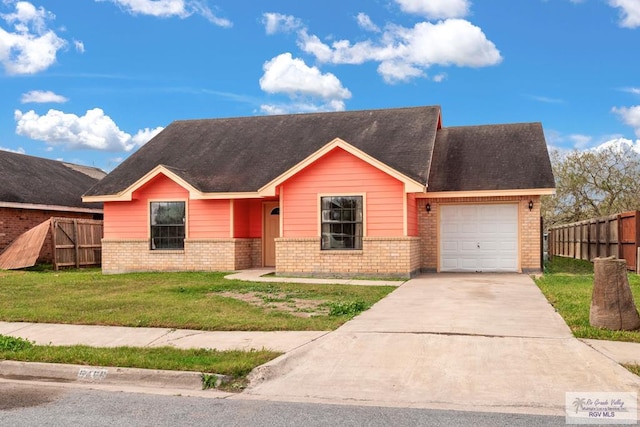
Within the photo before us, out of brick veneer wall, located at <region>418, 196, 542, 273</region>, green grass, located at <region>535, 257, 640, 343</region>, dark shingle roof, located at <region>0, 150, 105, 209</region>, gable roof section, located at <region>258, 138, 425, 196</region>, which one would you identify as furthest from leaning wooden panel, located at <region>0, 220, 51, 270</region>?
green grass, located at <region>535, 257, 640, 343</region>

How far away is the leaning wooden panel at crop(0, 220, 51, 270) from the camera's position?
2261 cm

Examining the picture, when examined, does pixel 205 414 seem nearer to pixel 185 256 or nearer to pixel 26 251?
pixel 185 256

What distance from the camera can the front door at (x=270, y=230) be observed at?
21.3 m

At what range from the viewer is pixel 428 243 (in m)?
20.0

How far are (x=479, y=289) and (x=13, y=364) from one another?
10099mm

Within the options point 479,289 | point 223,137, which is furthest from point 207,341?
point 223,137

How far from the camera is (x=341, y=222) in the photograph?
18.2 m

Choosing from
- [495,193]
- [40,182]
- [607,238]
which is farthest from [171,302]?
[40,182]

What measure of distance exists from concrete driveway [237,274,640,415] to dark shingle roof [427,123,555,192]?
8783mm

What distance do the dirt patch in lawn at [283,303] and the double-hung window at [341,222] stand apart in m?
4.46

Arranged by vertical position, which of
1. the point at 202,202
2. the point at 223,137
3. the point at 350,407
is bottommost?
the point at 350,407

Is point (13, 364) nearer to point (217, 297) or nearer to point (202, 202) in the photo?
point (217, 297)

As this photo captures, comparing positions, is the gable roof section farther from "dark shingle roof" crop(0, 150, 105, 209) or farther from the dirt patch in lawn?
"dark shingle roof" crop(0, 150, 105, 209)

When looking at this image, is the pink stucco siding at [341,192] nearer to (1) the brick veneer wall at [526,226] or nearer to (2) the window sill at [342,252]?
(2) the window sill at [342,252]
